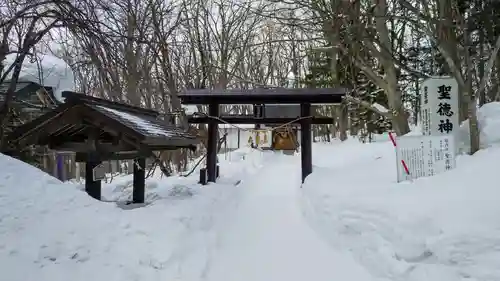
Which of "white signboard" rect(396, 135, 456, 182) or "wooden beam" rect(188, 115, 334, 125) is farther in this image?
"wooden beam" rect(188, 115, 334, 125)

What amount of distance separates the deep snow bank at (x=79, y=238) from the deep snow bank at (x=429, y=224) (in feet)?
7.95

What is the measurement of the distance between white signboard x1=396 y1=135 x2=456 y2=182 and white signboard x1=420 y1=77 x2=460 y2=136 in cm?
65

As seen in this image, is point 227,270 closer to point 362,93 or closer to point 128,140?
point 128,140

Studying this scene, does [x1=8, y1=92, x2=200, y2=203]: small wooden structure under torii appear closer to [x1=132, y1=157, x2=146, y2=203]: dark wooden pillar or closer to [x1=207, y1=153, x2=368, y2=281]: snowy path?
[x1=132, y1=157, x2=146, y2=203]: dark wooden pillar

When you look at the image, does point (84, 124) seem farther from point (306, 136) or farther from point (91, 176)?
point (306, 136)

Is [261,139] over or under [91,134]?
over

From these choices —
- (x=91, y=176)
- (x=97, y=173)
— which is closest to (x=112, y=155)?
(x=97, y=173)

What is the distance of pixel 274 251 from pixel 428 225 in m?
2.71

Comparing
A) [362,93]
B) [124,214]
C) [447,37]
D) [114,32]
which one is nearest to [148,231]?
[124,214]

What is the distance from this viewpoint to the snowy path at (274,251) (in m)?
5.62

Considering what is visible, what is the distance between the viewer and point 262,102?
43.1 ft

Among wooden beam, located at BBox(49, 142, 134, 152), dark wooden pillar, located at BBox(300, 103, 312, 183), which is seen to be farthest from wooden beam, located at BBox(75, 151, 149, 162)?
dark wooden pillar, located at BBox(300, 103, 312, 183)

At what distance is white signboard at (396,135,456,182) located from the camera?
700cm

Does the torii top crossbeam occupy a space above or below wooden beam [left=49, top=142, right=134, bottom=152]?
above
